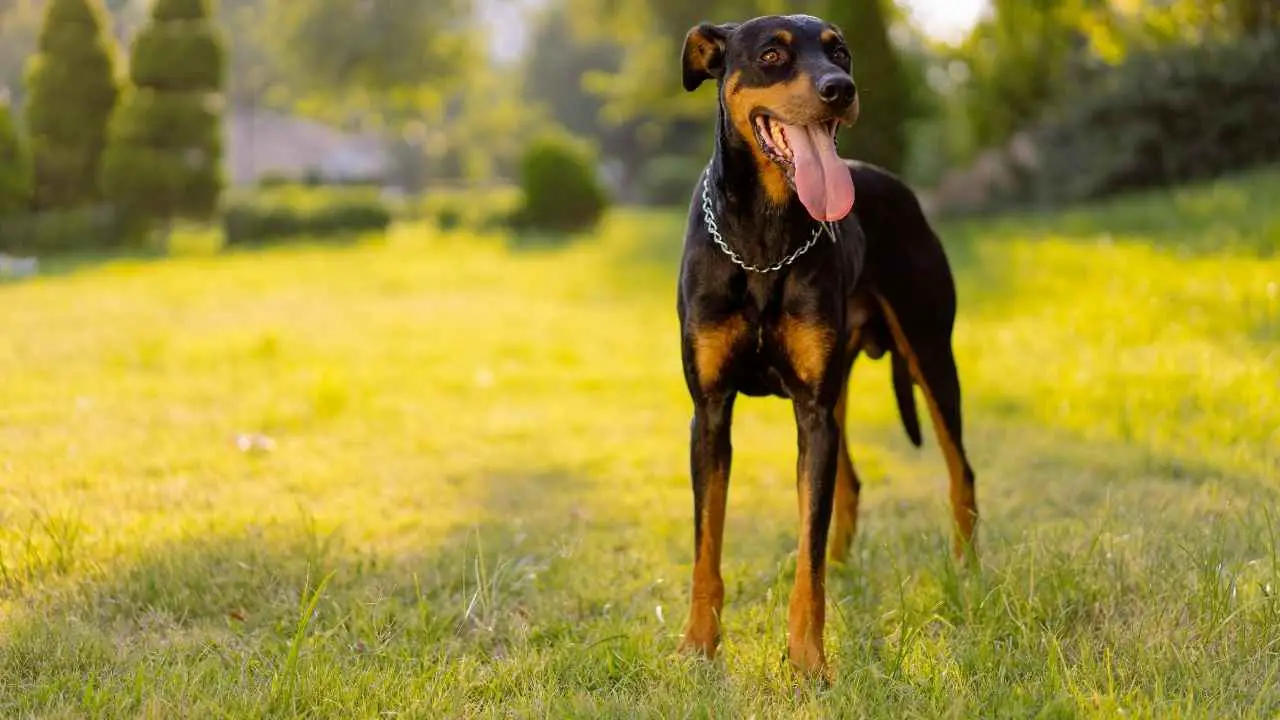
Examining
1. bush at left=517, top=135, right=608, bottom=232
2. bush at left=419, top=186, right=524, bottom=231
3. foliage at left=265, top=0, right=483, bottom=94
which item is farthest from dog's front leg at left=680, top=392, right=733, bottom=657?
foliage at left=265, top=0, right=483, bottom=94

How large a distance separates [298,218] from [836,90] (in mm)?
20892

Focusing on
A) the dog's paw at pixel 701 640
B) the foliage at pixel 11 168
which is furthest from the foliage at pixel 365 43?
the dog's paw at pixel 701 640

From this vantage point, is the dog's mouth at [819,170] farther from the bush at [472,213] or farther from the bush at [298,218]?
the bush at [472,213]

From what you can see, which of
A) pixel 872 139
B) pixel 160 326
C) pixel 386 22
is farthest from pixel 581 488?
pixel 386 22

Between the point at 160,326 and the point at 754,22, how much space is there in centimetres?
845

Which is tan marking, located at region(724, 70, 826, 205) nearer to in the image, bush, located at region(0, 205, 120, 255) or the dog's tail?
the dog's tail

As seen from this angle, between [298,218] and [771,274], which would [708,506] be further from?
[298,218]

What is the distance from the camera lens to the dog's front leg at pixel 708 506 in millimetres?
3613

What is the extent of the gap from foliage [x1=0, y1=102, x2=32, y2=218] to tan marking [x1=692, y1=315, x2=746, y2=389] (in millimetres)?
18440

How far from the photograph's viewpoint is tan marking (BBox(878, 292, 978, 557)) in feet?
14.2

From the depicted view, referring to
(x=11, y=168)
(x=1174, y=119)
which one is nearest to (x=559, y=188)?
(x=11, y=168)

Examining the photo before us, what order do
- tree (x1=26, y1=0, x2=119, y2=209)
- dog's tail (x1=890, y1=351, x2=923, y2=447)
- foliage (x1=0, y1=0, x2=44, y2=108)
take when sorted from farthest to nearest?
foliage (x1=0, y1=0, x2=44, y2=108) → tree (x1=26, y1=0, x2=119, y2=209) → dog's tail (x1=890, y1=351, x2=923, y2=447)

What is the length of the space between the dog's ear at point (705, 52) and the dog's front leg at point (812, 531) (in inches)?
43.8

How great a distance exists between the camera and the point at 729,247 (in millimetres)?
3566
